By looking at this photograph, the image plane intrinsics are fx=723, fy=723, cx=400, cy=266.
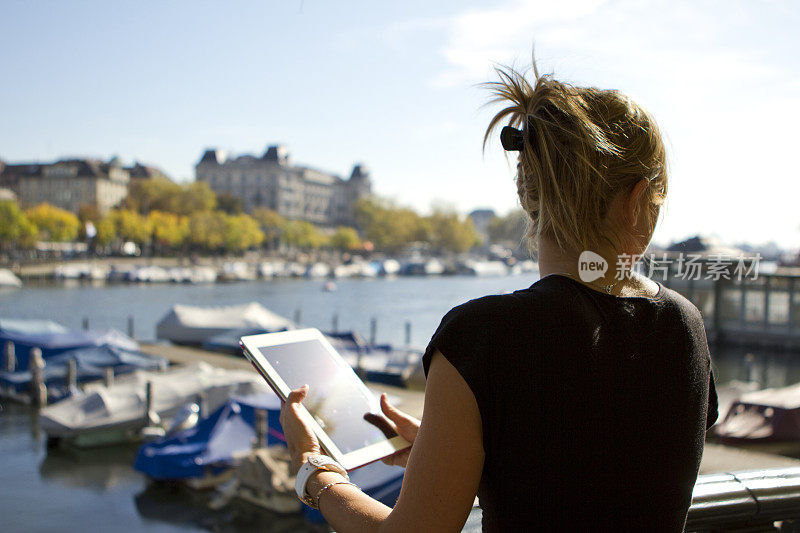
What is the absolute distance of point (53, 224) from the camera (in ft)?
291

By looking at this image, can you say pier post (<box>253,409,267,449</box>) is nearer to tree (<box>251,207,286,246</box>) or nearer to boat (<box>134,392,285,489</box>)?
boat (<box>134,392,285,489</box>)

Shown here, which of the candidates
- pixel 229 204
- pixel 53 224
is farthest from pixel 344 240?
pixel 53 224

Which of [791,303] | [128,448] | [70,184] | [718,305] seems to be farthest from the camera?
[70,184]

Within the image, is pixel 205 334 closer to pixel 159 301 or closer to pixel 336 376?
pixel 159 301

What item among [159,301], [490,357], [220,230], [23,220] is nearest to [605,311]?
[490,357]

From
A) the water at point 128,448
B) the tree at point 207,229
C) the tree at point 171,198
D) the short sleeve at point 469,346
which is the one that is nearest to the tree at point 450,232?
the tree at point 171,198

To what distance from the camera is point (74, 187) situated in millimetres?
118000

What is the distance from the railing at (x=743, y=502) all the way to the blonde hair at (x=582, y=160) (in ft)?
2.99

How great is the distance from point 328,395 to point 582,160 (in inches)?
31.1

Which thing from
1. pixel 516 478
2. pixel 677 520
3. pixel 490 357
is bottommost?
pixel 677 520

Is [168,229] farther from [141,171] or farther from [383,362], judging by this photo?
[383,362]

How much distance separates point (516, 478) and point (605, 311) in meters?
0.32

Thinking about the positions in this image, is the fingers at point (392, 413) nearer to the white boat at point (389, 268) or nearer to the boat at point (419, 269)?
the white boat at point (389, 268)

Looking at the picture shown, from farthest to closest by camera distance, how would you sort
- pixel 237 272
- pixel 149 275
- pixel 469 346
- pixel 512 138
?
pixel 237 272 < pixel 149 275 < pixel 512 138 < pixel 469 346
